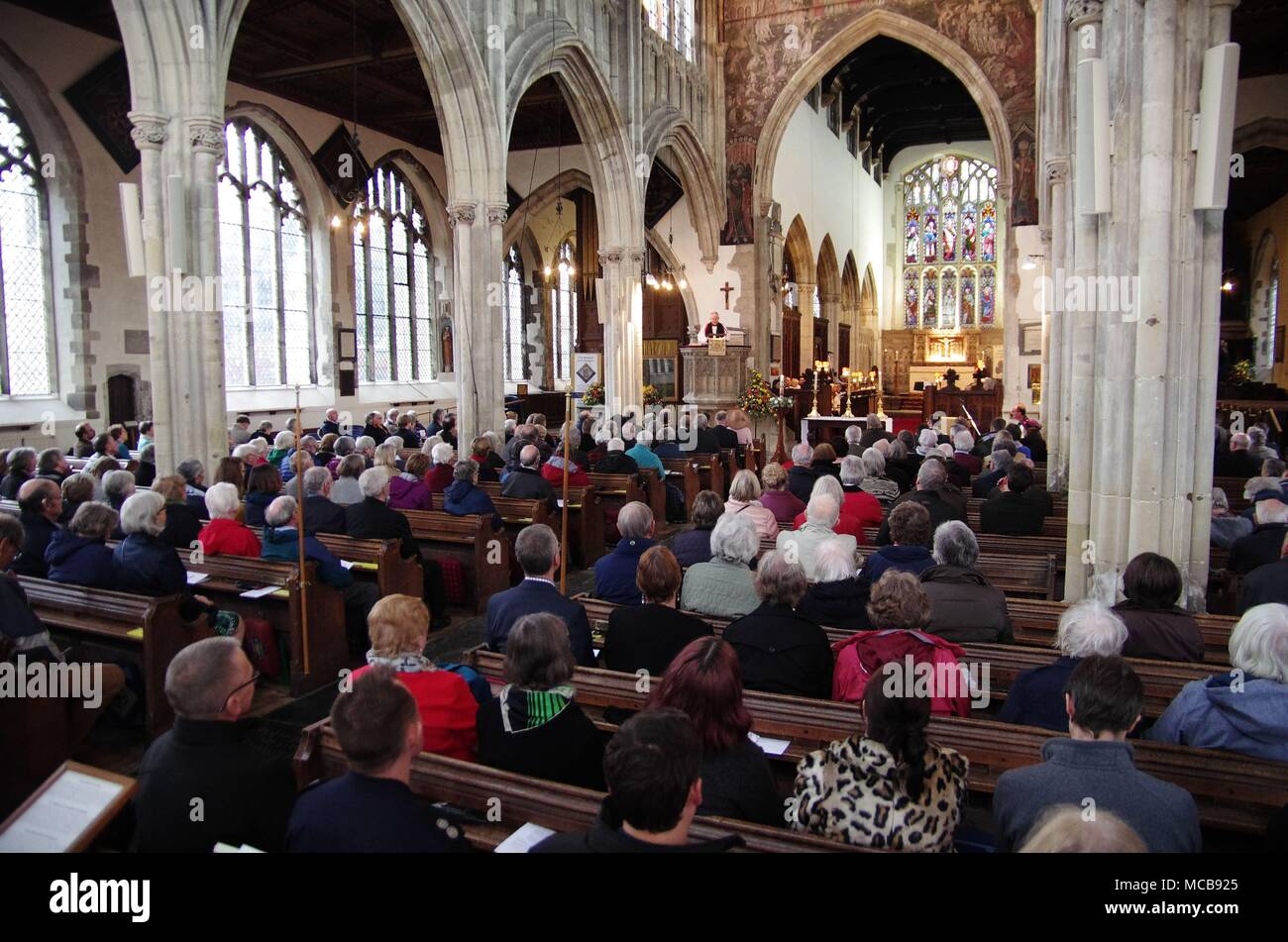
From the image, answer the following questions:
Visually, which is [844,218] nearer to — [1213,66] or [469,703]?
[1213,66]

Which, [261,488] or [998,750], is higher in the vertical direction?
[261,488]

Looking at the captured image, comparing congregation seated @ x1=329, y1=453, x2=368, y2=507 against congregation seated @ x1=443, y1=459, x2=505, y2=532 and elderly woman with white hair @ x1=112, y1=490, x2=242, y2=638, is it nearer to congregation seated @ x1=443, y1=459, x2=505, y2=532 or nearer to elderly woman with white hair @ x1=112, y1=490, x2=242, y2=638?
congregation seated @ x1=443, y1=459, x2=505, y2=532

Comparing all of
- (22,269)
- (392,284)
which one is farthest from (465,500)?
(392,284)

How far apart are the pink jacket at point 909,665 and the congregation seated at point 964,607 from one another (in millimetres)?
663

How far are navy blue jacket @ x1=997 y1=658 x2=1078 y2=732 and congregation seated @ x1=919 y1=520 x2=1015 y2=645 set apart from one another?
77 centimetres

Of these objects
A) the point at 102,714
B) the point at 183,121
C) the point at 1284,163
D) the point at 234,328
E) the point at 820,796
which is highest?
the point at 1284,163

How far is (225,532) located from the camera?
20.2ft

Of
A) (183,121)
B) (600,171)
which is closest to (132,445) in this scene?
(183,121)

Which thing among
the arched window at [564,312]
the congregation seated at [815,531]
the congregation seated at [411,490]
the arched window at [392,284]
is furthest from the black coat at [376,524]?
the arched window at [564,312]

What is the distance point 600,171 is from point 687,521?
8.13m

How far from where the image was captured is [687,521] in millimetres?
11609

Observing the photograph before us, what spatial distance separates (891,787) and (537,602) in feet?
6.46

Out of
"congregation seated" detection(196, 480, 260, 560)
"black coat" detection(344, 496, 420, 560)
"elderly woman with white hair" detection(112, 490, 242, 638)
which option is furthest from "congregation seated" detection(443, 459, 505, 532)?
"elderly woman with white hair" detection(112, 490, 242, 638)
